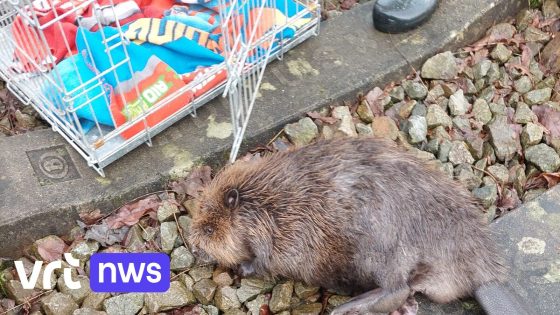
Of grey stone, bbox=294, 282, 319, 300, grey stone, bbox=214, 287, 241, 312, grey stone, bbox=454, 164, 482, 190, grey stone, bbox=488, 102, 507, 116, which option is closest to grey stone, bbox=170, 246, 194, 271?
grey stone, bbox=214, 287, 241, 312

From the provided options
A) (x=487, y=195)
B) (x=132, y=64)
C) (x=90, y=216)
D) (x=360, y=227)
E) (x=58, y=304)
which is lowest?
(x=487, y=195)

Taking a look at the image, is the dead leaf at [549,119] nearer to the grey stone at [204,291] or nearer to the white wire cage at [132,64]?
the white wire cage at [132,64]

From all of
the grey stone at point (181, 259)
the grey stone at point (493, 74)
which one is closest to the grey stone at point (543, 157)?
the grey stone at point (493, 74)

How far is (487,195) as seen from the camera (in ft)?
12.1

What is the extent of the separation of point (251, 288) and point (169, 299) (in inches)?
16.5

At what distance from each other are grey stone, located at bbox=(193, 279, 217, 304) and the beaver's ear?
1.55 ft

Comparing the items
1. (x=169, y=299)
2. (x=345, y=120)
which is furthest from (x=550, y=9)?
(x=169, y=299)

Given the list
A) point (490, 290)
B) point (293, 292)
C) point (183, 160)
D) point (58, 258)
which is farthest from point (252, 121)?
point (490, 290)

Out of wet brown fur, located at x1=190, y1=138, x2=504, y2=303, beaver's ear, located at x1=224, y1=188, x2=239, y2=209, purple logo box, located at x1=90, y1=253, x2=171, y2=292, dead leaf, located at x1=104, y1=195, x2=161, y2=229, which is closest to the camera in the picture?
wet brown fur, located at x1=190, y1=138, x2=504, y2=303

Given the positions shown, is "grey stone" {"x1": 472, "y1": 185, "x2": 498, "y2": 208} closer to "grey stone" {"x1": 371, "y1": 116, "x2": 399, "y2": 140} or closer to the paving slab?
"grey stone" {"x1": 371, "y1": 116, "x2": 399, "y2": 140}

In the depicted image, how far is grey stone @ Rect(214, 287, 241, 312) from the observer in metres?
3.32

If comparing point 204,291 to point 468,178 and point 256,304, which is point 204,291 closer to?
point 256,304

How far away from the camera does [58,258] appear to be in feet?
11.5

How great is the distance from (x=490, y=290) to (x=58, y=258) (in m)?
2.22
